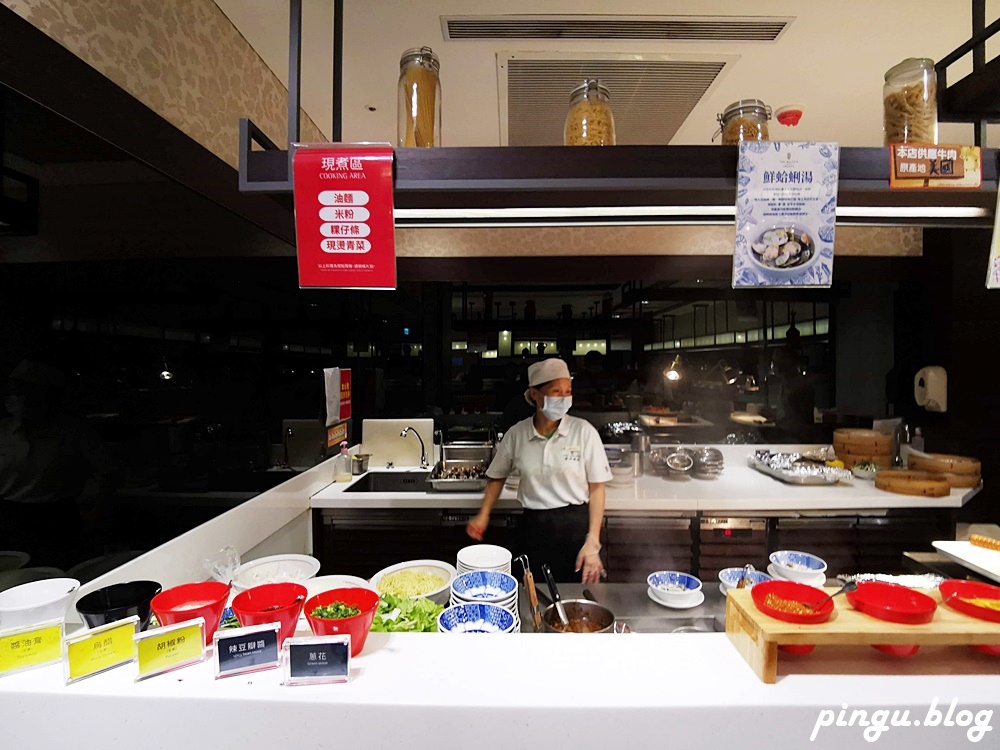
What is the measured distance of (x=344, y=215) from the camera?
1409 mm

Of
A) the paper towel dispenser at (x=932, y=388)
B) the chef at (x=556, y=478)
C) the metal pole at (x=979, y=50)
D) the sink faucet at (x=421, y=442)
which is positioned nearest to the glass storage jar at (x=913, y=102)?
the metal pole at (x=979, y=50)

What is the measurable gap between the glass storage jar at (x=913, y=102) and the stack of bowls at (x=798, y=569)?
1309 mm

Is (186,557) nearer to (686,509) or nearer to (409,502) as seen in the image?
(409,502)

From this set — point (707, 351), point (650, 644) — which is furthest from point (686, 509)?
point (650, 644)

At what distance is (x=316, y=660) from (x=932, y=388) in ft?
15.6

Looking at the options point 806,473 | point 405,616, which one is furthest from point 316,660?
point 806,473

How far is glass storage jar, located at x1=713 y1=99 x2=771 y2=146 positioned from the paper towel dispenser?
11.8 ft

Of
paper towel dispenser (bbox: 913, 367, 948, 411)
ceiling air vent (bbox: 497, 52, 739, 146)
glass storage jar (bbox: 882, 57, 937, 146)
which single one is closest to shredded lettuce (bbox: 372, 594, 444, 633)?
glass storage jar (bbox: 882, 57, 937, 146)

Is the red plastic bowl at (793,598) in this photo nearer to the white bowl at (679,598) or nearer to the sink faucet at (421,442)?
the white bowl at (679,598)

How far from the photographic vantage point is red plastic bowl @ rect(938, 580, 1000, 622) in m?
1.12

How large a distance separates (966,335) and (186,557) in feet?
17.3

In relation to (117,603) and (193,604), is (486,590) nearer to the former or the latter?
(193,604)

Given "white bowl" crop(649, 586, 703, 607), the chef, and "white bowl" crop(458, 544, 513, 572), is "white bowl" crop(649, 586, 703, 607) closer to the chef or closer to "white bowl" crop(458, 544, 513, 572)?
"white bowl" crop(458, 544, 513, 572)

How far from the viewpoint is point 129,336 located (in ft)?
5.81
